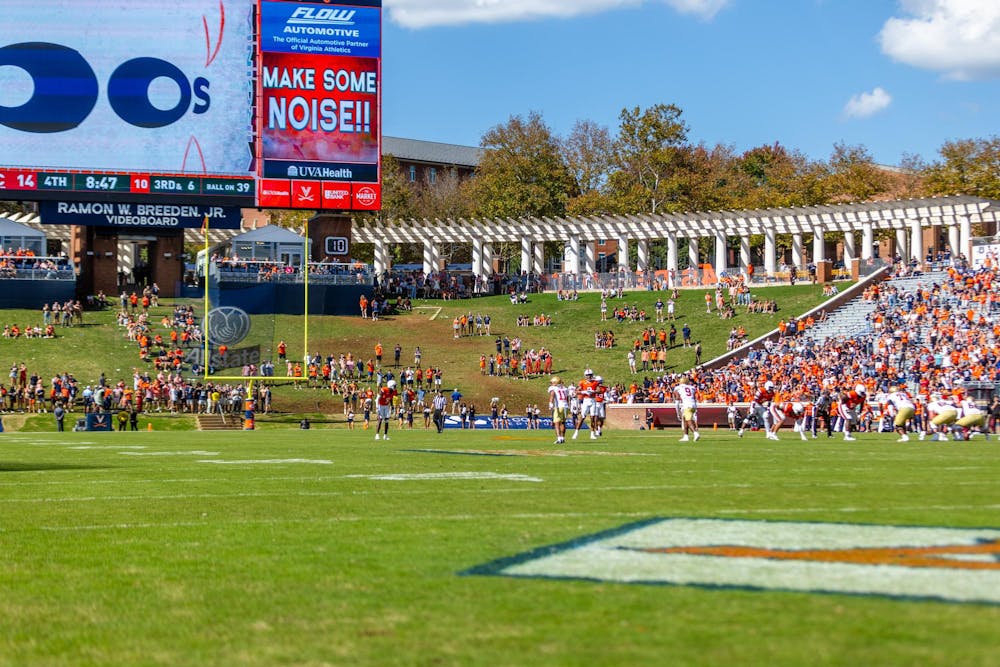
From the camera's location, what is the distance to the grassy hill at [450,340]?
4641 centimetres

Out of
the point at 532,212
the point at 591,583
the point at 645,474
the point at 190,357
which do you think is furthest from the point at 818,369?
the point at 532,212

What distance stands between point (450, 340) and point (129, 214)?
14.3 metres

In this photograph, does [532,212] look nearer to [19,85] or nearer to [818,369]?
[19,85]

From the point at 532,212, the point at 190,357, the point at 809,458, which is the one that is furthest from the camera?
the point at 532,212

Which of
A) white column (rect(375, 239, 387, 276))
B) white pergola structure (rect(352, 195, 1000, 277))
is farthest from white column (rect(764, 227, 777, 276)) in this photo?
white column (rect(375, 239, 387, 276))

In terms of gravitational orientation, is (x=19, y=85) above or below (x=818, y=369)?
above

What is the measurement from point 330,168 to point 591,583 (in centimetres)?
4556

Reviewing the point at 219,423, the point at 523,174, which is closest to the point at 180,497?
the point at 219,423

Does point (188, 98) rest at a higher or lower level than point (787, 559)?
higher

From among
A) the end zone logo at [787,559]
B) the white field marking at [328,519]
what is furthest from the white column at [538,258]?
the end zone logo at [787,559]

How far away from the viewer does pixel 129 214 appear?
171 ft

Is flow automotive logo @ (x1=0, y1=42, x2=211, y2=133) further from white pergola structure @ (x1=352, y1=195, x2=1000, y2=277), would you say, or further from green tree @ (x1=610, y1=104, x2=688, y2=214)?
green tree @ (x1=610, y1=104, x2=688, y2=214)

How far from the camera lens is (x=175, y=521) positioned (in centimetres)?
1039

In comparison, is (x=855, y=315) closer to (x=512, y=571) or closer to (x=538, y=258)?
(x=538, y=258)
